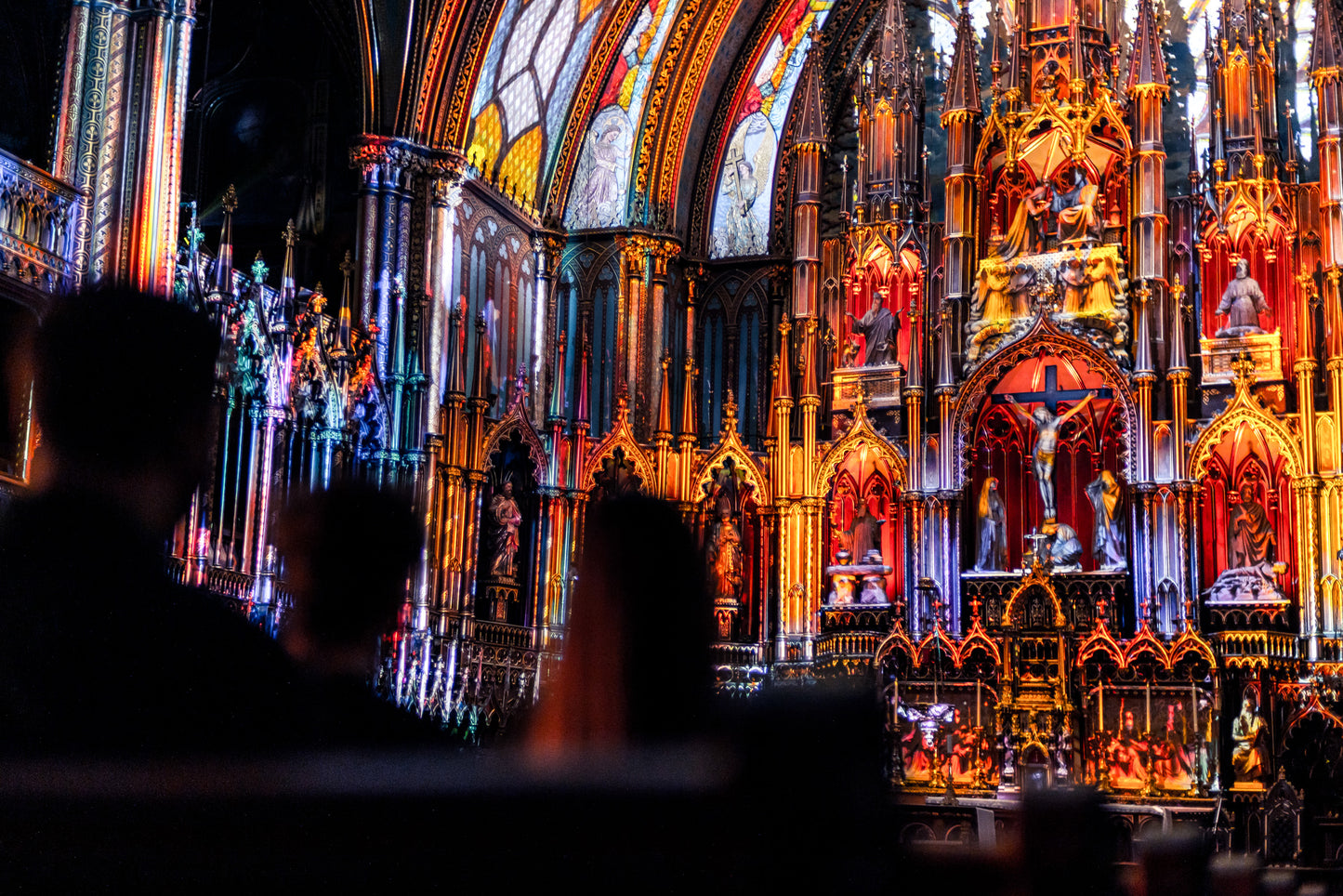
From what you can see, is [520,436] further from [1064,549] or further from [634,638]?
[634,638]

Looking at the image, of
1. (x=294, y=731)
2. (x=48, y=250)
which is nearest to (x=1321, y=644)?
(x=48, y=250)

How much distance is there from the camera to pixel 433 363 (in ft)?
80.4

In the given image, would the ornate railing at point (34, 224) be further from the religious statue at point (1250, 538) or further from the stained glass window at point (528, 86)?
the religious statue at point (1250, 538)

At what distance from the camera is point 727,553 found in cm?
2631

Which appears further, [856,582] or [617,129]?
[617,129]

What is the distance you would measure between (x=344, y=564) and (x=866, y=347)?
2306cm

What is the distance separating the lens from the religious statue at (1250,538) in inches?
922

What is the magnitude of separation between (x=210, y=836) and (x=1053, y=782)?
20.4m

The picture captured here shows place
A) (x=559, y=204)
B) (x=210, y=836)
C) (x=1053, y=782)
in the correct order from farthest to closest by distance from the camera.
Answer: (x=559, y=204) → (x=1053, y=782) → (x=210, y=836)

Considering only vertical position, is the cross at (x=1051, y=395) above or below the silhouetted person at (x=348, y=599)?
above

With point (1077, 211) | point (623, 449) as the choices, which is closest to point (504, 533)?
point (623, 449)

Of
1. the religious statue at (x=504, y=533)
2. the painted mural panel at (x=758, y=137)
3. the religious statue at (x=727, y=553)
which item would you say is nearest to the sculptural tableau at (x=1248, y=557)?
the religious statue at (x=727, y=553)

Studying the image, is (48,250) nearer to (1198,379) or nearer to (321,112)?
(321,112)

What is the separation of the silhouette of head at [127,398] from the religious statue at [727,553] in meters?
22.8
